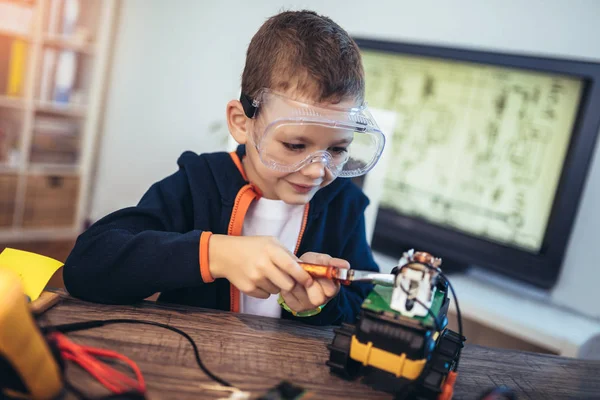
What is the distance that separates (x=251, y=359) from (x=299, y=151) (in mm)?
372

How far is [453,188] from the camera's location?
7.65 ft

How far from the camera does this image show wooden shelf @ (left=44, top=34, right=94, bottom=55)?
3068 millimetres

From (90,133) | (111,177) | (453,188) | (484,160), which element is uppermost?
(484,160)

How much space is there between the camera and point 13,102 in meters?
3.01

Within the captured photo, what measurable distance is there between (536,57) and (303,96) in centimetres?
151

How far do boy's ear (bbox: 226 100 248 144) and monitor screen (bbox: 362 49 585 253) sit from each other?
118 cm

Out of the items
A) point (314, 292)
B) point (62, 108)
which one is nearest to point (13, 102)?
point (62, 108)

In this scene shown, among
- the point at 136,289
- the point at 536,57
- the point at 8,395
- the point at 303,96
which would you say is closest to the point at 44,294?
the point at 136,289

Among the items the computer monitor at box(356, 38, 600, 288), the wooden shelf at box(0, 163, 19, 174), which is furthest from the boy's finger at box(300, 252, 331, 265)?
the wooden shelf at box(0, 163, 19, 174)

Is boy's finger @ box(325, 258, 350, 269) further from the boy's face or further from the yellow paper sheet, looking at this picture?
the yellow paper sheet

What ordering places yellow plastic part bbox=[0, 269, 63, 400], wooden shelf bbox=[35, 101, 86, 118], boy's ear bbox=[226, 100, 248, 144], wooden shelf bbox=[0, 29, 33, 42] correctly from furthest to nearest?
wooden shelf bbox=[35, 101, 86, 118]
wooden shelf bbox=[0, 29, 33, 42]
boy's ear bbox=[226, 100, 248, 144]
yellow plastic part bbox=[0, 269, 63, 400]

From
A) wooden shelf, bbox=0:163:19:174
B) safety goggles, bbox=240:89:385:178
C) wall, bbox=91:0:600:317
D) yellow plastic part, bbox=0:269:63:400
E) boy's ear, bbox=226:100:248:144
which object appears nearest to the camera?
yellow plastic part, bbox=0:269:63:400

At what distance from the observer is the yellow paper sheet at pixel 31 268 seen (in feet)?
2.42

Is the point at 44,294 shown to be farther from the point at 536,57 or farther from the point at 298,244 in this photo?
the point at 536,57
